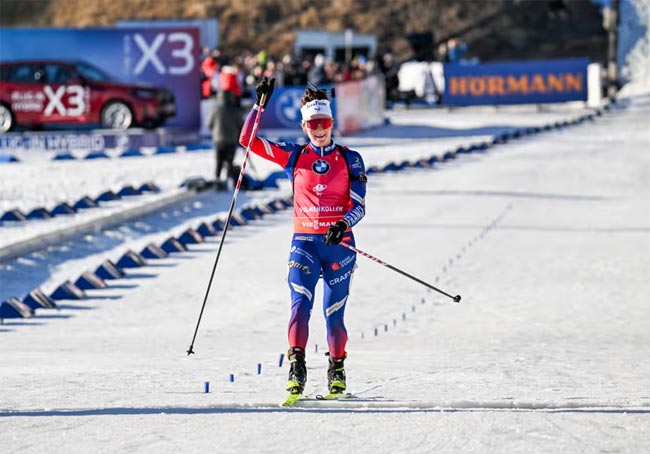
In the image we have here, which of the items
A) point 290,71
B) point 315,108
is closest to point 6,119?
point 290,71

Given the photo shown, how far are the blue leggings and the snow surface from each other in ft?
1.29

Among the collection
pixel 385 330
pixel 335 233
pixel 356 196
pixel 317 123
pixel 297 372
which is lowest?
pixel 385 330

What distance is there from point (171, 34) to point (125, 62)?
1237 mm

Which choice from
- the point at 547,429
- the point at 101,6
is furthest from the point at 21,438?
the point at 101,6

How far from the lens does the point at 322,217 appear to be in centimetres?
755

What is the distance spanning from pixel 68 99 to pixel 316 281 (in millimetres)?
23409

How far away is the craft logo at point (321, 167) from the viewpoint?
24.8ft

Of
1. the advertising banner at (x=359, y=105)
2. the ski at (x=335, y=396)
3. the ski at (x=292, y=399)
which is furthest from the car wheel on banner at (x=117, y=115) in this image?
the ski at (x=292, y=399)

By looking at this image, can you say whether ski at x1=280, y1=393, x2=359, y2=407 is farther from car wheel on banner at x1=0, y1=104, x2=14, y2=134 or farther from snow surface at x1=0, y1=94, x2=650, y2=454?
car wheel on banner at x1=0, y1=104, x2=14, y2=134

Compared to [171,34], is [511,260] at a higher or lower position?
lower

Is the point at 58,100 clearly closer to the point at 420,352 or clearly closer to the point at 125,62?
the point at 125,62

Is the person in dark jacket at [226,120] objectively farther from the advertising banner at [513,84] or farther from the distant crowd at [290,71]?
the advertising banner at [513,84]

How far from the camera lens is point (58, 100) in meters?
30.1

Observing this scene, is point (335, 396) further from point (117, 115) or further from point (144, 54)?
point (144, 54)
